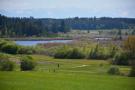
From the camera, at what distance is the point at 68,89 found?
13289 mm

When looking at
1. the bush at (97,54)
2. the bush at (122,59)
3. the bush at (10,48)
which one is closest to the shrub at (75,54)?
the bush at (97,54)

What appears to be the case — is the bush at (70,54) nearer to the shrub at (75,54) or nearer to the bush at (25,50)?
the shrub at (75,54)

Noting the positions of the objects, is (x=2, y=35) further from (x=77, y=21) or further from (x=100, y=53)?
(x=77, y=21)

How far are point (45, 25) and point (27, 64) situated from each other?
→ 60.7 metres

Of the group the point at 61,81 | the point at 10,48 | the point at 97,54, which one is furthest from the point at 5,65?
the point at 97,54

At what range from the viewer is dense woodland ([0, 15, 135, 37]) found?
5903 cm

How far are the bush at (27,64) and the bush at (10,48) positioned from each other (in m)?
9.94

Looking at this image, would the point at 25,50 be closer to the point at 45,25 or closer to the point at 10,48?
the point at 10,48

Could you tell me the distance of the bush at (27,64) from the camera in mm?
24828

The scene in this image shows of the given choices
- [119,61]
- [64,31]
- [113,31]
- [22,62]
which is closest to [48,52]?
[119,61]

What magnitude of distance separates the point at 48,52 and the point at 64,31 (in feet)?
170

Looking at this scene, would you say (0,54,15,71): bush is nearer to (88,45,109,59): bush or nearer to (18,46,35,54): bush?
(18,46,35,54): bush

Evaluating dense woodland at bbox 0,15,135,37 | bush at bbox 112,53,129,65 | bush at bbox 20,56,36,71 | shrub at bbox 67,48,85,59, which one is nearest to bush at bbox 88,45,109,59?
shrub at bbox 67,48,85,59

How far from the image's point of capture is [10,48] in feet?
118
